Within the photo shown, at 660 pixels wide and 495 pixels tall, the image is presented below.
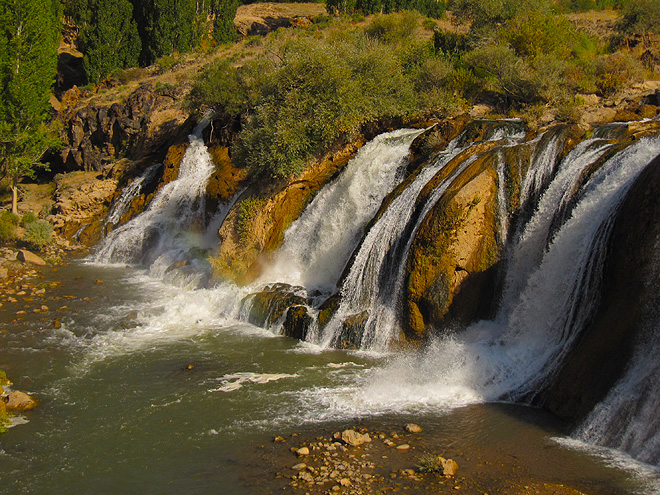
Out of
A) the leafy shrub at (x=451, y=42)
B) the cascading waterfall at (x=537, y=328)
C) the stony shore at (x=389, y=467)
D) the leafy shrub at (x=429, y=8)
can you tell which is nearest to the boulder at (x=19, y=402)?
the stony shore at (x=389, y=467)

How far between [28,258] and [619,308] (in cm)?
2038

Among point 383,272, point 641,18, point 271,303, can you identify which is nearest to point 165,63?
point 641,18

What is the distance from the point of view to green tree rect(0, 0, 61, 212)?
24938 mm

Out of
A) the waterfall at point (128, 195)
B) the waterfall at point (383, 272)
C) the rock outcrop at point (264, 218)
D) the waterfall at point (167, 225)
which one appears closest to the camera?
the waterfall at point (383, 272)

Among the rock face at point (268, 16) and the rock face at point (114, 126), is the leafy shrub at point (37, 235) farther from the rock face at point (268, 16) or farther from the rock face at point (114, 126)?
the rock face at point (268, 16)

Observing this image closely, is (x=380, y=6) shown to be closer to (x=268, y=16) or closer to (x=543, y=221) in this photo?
(x=268, y=16)

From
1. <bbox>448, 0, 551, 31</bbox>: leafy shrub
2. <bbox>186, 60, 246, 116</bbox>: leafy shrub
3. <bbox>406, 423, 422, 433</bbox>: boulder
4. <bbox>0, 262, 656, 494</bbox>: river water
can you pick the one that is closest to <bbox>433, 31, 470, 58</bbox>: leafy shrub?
<bbox>448, 0, 551, 31</bbox>: leafy shrub

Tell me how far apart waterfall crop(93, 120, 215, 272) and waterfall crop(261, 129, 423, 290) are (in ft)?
19.3

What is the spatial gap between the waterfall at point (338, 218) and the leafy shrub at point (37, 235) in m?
12.4

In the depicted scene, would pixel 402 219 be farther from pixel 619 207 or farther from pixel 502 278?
pixel 619 207

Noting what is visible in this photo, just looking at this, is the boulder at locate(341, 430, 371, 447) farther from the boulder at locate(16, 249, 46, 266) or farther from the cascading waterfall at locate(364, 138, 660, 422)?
the boulder at locate(16, 249, 46, 266)

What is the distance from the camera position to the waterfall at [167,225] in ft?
74.4

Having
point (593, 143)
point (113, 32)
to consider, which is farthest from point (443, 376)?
point (113, 32)

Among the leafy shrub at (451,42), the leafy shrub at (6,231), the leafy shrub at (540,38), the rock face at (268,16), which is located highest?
the rock face at (268,16)
